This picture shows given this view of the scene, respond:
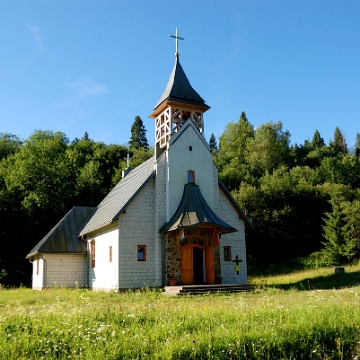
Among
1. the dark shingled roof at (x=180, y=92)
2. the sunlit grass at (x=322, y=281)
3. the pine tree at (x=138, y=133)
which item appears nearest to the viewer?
the sunlit grass at (x=322, y=281)

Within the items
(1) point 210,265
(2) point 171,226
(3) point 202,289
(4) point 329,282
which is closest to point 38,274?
(2) point 171,226

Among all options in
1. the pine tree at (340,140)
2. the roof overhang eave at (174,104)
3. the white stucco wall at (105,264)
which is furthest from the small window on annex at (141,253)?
the pine tree at (340,140)

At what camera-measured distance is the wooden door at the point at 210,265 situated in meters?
22.9

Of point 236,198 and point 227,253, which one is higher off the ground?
point 236,198

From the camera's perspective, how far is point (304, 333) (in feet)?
30.5

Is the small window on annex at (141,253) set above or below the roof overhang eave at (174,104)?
below

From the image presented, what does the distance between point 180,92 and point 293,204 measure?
26051mm

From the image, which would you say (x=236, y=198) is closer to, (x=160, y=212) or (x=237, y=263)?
(x=237, y=263)

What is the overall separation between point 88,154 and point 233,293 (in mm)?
A: 36344

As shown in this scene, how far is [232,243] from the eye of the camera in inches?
984

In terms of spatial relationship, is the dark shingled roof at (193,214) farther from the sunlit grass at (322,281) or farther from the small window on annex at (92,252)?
the small window on annex at (92,252)

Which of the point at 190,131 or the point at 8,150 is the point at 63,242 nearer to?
the point at 190,131

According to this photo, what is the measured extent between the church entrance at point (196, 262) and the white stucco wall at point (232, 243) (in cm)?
132

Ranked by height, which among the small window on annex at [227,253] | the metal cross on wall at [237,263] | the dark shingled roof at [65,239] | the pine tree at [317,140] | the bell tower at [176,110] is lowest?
the metal cross on wall at [237,263]
